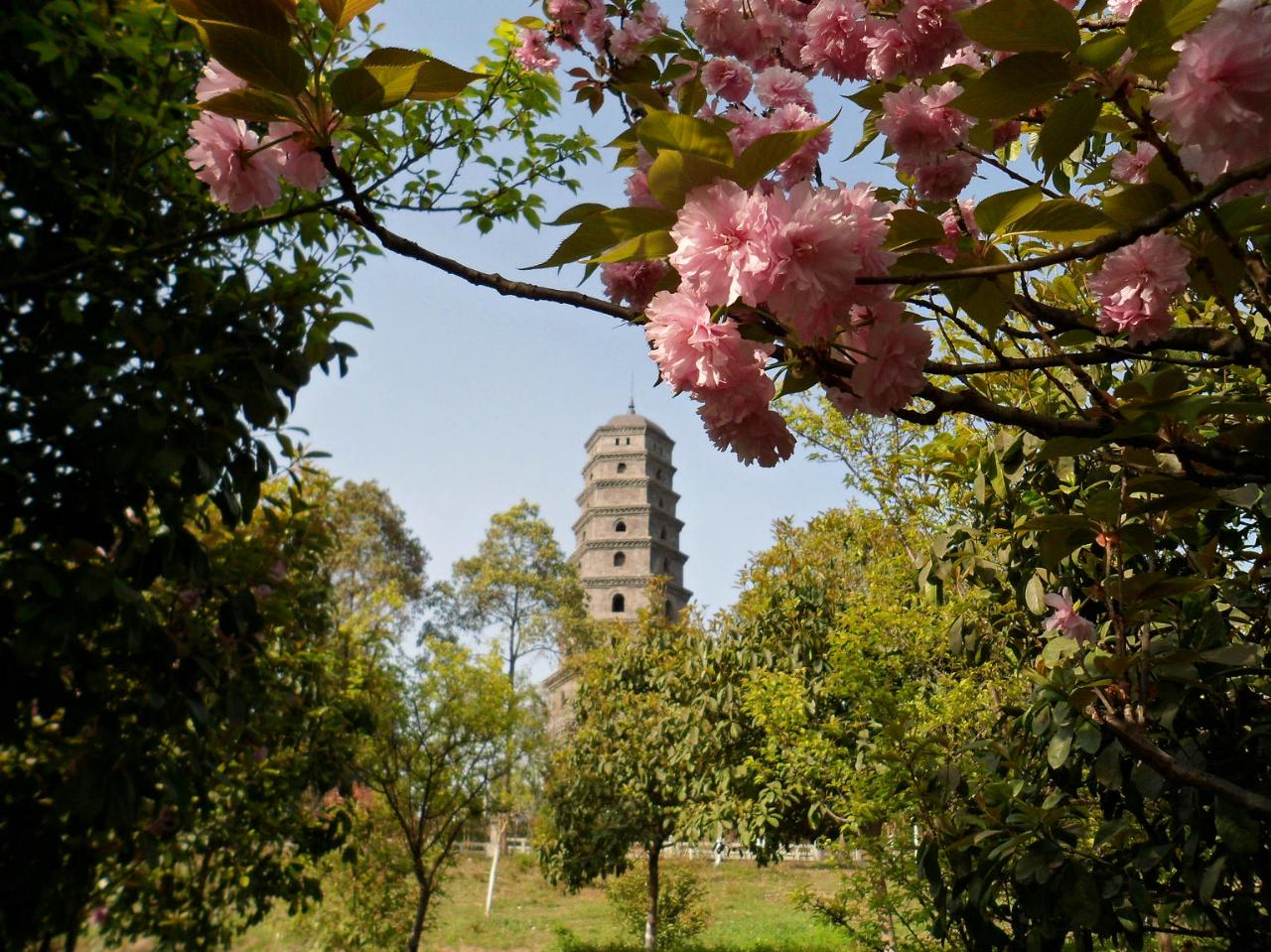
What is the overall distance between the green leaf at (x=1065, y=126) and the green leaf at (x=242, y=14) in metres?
0.66

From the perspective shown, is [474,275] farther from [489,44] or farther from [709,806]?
[709,806]

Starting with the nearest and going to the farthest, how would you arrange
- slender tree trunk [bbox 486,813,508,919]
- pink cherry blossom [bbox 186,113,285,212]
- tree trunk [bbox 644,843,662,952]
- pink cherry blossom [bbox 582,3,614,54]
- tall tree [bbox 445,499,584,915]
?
1. pink cherry blossom [bbox 186,113,285,212]
2. pink cherry blossom [bbox 582,3,614,54]
3. tree trunk [bbox 644,843,662,952]
4. slender tree trunk [bbox 486,813,508,919]
5. tall tree [bbox 445,499,584,915]

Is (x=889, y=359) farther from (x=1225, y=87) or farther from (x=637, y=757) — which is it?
(x=637, y=757)

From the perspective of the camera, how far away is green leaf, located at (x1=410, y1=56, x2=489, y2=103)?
29.6 inches

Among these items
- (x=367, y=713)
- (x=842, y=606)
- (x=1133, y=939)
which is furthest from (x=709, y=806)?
(x=1133, y=939)

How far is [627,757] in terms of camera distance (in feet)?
35.8

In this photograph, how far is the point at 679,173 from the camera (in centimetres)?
65

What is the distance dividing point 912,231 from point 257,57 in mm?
581

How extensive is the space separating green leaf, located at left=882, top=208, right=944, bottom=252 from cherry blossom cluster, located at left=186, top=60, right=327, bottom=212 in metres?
0.58

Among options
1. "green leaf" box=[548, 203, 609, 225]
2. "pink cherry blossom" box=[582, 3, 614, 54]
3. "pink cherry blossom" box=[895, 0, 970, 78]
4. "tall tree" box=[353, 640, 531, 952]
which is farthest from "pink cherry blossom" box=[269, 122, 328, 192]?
"tall tree" box=[353, 640, 531, 952]

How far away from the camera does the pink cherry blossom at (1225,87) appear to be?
2.16 ft

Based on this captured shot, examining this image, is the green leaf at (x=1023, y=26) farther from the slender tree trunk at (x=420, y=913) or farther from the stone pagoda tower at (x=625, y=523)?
the stone pagoda tower at (x=625, y=523)

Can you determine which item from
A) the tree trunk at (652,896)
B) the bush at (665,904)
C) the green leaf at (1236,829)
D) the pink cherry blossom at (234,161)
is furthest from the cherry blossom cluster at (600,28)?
the bush at (665,904)

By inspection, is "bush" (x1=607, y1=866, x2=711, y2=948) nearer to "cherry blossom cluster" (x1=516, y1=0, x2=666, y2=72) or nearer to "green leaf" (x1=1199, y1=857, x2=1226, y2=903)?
"green leaf" (x1=1199, y1=857, x2=1226, y2=903)
